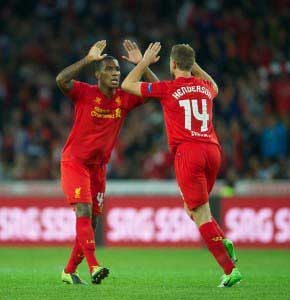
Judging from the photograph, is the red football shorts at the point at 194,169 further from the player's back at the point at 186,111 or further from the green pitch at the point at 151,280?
the green pitch at the point at 151,280

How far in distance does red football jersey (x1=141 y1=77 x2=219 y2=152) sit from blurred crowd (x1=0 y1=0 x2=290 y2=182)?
9.12 meters

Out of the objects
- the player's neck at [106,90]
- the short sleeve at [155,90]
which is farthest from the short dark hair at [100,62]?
the short sleeve at [155,90]

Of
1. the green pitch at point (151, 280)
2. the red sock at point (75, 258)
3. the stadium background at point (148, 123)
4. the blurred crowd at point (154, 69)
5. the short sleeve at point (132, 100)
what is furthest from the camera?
the blurred crowd at point (154, 69)

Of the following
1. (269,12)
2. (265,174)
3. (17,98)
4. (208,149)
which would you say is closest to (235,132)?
(265,174)

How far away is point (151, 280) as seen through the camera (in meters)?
11.4

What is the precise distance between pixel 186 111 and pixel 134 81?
606 mm

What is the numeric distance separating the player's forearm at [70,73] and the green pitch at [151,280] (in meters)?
2.08

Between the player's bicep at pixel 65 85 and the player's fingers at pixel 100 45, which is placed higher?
the player's fingers at pixel 100 45

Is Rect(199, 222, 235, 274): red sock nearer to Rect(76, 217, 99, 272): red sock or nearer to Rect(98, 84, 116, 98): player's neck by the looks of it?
Rect(76, 217, 99, 272): red sock

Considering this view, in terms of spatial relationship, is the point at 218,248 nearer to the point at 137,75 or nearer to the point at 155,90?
the point at 155,90

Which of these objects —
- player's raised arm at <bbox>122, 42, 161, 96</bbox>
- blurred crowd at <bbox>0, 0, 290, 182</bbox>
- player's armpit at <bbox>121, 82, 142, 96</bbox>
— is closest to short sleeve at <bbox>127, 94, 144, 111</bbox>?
player's raised arm at <bbox>122, 42, 161, 96</bbox>

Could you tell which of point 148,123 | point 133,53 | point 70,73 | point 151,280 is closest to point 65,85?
point 70,73

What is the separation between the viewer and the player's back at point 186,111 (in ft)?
34.0

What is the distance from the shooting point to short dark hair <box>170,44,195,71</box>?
33.9ft
